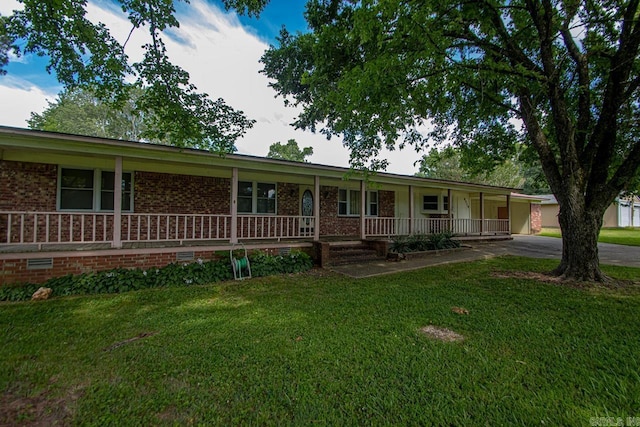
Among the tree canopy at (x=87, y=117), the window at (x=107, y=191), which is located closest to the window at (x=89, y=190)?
the window at (x=107, y=191)

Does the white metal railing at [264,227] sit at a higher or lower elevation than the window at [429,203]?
lower

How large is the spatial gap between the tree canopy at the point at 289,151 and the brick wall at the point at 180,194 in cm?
2948

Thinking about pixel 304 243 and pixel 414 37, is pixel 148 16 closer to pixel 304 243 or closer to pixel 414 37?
pixel 414 37

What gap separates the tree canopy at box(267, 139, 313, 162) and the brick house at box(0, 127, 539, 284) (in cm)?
2745

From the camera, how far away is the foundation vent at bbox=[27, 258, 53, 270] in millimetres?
5498

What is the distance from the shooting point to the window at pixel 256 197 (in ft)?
32.0

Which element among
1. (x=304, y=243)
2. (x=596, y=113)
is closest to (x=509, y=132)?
(x=596, y=113)

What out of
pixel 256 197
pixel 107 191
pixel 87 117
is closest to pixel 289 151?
pixel 87 117

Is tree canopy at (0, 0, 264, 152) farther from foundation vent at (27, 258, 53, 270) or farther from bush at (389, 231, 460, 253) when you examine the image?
bush at (389, 231, 460, 253)

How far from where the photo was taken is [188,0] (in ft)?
24.3

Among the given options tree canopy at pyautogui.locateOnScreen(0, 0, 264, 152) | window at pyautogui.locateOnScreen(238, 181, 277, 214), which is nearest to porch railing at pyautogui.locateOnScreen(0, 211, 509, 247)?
window at pyautogui.locateOnScreen(238, 181, 277, 214)

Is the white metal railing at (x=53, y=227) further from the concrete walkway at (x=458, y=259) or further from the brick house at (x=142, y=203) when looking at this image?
the concrete walkway at (x=458, y=259)

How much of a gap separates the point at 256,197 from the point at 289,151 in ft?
96.8

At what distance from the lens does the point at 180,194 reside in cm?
873
